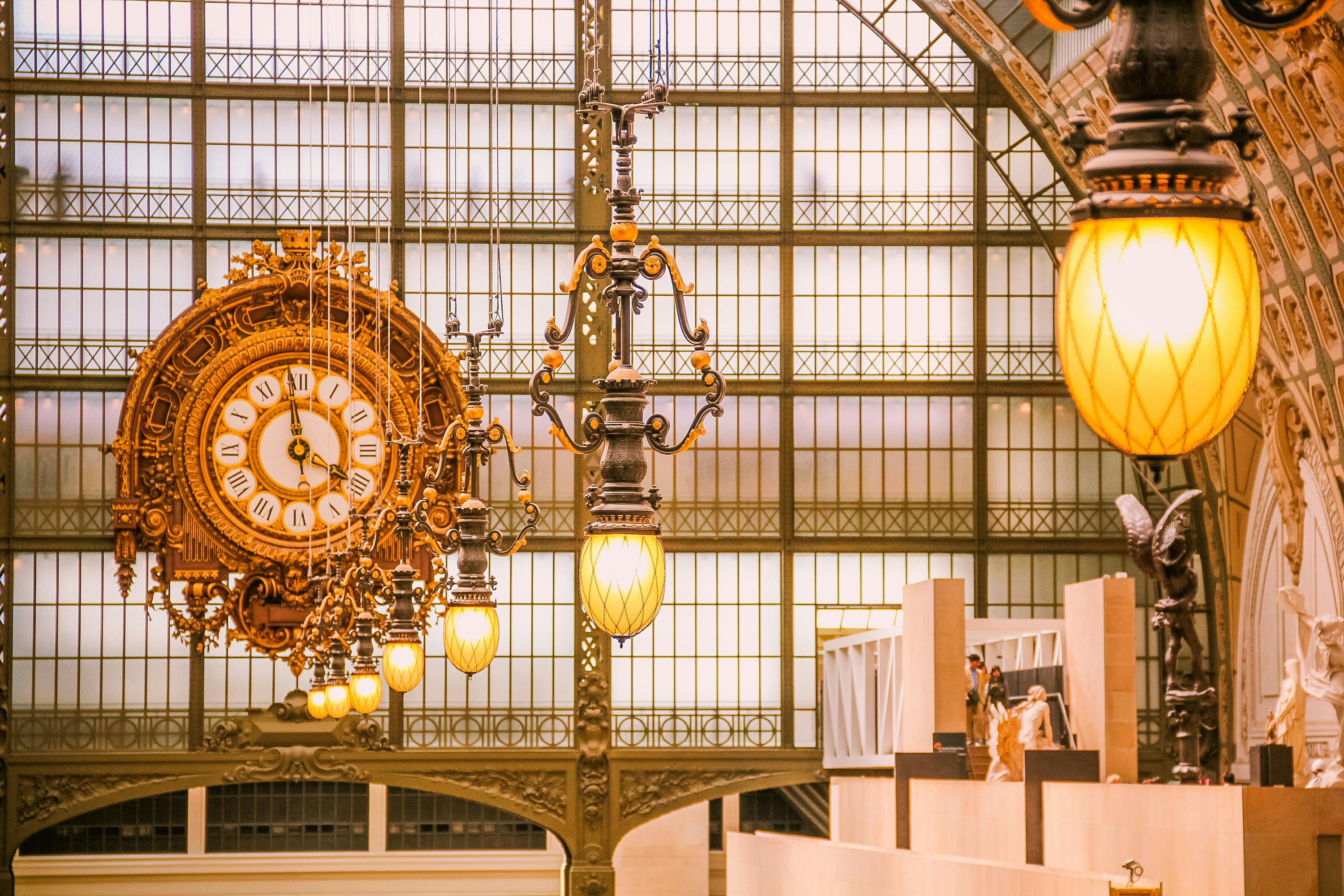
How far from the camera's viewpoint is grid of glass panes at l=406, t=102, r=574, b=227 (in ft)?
78.8

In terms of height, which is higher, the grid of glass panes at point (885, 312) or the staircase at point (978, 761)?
the grid of glass panes at point (885, 312)

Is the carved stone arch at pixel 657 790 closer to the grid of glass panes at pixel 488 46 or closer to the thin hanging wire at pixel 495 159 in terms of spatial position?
the thin hanging wire at pixel 495 159

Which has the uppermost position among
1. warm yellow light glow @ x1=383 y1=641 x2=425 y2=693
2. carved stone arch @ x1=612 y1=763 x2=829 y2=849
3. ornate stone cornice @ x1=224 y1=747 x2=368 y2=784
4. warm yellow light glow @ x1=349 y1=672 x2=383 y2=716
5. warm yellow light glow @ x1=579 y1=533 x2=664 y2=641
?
warm yellow light glow @ x1=579 y1=533 x2=664 y2=641

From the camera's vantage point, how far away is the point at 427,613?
22.8 m

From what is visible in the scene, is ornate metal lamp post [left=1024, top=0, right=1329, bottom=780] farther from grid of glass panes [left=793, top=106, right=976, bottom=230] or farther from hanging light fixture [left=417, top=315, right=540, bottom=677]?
A: grid of glass panes [left=793, top=106, right=976, bottom=230]

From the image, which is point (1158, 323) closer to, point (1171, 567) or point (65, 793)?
point (1171, 567)

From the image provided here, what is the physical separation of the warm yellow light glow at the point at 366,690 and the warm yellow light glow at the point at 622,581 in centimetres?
789

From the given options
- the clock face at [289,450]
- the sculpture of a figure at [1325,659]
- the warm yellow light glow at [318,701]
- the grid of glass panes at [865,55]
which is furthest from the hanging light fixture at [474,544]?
the grid of glass panes at [865,55]

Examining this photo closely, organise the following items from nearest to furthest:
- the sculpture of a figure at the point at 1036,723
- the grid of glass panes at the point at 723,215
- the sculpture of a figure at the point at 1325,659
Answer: the sculpture of a figure at the point at 1325,659 → the sculpture of a figure at the point at 1036,723 → the grid of glass panes at the point at 723,215

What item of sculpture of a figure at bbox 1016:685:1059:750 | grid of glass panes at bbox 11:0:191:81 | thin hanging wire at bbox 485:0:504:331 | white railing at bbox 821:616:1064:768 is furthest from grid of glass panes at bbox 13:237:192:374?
sculpture of a figure at bbox 1016:685:1059:750

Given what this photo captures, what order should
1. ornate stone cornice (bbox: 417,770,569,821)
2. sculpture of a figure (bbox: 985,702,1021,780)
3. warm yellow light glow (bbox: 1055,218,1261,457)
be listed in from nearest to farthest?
warm yellow light glow (bbox: 1055,218,1261,457) < sculpture of a figure (bbox: 985,702,1021,780) < ornate stone cornice (bbox: 417,770,569,821)

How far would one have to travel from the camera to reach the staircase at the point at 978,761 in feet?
64.2

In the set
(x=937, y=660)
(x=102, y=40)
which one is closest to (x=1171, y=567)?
(x=937, y=660)

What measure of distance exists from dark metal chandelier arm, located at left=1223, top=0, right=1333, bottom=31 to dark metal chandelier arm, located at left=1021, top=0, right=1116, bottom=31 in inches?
9.2
